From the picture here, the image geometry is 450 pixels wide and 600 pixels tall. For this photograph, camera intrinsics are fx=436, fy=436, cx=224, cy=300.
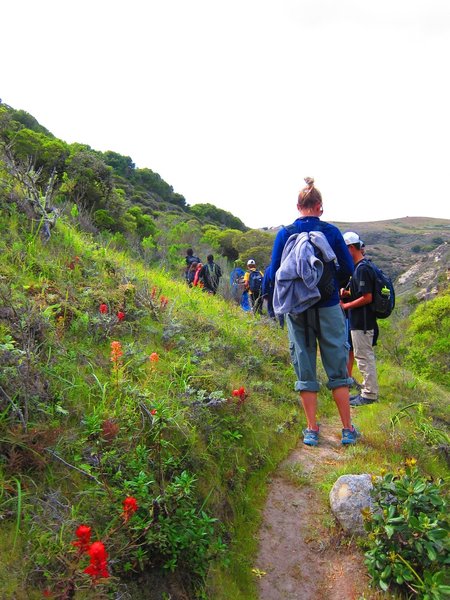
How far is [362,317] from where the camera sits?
180 inches

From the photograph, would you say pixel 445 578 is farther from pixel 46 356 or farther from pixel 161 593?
pixel 46 356

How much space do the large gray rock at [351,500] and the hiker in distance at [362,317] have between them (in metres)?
2.07

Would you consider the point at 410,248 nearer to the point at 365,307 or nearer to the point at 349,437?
the point at 365,307

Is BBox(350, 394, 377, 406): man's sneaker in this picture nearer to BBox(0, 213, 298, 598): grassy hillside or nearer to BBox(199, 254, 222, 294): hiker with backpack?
BBox(0, 213, 298, 598): grassy hillside

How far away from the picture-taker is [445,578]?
6.69 ft

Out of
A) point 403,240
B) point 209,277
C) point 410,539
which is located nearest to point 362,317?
point 410,539

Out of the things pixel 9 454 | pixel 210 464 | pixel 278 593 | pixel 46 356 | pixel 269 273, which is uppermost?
pixel 269 273

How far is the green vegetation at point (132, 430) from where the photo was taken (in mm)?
1760

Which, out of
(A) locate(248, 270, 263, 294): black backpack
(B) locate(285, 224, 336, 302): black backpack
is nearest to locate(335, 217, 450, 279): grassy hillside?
(A) locate(248, 270, 263, 294): black backpack

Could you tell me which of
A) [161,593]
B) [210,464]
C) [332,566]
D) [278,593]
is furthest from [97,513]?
[332,566]

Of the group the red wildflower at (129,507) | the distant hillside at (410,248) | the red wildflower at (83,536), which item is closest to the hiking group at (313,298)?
the red wildflower at (129,507)

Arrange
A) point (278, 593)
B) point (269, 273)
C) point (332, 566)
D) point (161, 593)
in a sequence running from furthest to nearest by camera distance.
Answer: point (269, 273), point (332, 566), point (278, 593), point (161, 593)

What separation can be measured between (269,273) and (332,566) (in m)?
2.12

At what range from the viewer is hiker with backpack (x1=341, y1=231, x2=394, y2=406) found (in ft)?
14.7
